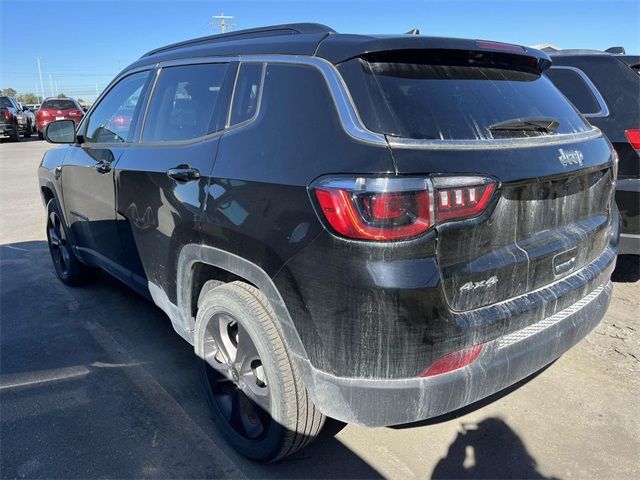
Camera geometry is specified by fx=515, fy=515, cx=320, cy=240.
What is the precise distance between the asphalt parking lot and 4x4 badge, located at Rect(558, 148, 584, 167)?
1424 millimetres

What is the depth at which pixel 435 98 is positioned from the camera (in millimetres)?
2064

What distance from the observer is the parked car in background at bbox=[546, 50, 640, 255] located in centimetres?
397

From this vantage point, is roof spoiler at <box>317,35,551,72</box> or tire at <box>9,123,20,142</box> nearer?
roof spoiler at <box>317,35,551,72</box>

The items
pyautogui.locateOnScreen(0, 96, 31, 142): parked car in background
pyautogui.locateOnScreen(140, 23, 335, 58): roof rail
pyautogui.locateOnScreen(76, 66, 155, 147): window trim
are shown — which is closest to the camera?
pyautogui.locateOnScreen(140, 23, 335, 58): roof rail

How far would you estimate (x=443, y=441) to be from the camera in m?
2.65

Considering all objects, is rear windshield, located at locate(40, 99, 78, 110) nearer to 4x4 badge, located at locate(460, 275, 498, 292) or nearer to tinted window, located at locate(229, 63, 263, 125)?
tinted window, located at locate(229, 63, 263, 125)

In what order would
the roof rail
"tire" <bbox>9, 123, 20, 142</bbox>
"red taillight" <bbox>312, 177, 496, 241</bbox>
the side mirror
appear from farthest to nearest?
"tire" <bbox>9, 123, 20, 142</bbox> → the side mirror → the roof rail → "red taillight" <bbox>312, 177, 496, 241</bbox>

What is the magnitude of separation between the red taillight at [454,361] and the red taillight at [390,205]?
0.49m

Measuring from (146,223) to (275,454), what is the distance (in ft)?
5.07

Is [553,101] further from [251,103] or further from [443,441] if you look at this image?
[443,441]

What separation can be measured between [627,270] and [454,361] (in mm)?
4110

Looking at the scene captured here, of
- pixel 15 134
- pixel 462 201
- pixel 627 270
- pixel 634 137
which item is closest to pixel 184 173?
pixel 462 201

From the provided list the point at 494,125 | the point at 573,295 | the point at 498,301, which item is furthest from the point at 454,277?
the point at 573,295

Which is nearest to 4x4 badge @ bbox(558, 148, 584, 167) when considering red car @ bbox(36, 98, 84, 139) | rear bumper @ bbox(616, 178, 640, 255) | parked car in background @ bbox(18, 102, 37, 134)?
rear bumper @ bbox(616, 178, 640, 255)
